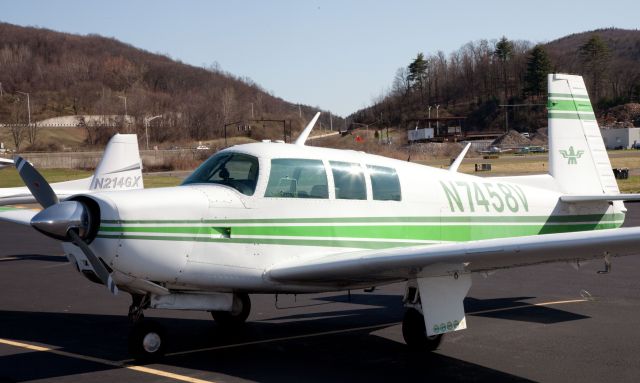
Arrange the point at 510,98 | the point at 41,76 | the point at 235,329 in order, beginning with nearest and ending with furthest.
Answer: the point at 235,329 < the point at 510,98 < the point at 41,76

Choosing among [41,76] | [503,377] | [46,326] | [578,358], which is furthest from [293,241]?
[41,76]

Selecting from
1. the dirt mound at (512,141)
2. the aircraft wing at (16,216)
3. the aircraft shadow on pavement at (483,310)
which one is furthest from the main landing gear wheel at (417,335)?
the dirt mound at (512,141)

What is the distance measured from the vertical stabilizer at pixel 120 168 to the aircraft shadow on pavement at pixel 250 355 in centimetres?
612

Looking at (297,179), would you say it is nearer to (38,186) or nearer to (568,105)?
(38,186)

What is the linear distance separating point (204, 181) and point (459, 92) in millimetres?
179974

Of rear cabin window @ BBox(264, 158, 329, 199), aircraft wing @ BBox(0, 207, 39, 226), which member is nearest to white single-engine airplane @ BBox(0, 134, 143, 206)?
aircraft wing @ BBox(0, 207, 39, 226)

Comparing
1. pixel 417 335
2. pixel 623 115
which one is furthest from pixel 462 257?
pixel 623 115

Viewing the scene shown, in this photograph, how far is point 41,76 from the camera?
195500mm

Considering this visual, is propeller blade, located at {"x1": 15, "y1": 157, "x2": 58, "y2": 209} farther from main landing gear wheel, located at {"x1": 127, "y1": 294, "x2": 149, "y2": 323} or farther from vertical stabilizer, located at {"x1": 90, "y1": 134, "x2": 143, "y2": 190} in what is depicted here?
vertical stabilizer, located at {"x1": 90, "y1": 134, "x2": 143, "y2": 190}

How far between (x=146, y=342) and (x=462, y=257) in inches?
120

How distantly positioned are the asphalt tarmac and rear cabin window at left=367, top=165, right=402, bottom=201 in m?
1.56

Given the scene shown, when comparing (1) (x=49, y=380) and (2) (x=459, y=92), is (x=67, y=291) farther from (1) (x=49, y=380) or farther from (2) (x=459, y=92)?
(2) (x=459, y=92)

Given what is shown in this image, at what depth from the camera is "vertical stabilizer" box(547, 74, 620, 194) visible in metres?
9.91

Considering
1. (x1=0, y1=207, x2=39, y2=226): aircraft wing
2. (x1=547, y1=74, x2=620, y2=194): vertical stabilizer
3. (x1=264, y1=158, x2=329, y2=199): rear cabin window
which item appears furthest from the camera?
(x1=0, y1=207, x2=39, y2=226): aircraft wing
